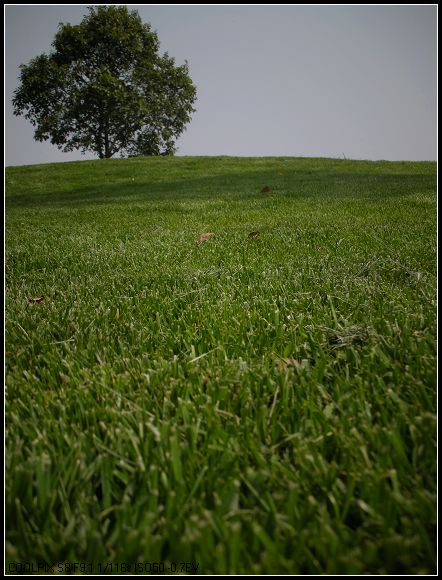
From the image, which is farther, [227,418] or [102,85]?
[102,85]

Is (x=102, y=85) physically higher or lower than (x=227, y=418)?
higher

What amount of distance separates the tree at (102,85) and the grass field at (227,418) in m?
36.6

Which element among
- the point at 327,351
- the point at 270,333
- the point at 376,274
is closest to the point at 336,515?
the point at 327,351

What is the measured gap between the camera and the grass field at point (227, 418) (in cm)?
74

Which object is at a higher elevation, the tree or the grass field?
the tree

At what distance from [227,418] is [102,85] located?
38886 millimetres

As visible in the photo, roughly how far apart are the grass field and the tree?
120 feet

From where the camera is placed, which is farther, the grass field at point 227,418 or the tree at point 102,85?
the tree at point 102,85

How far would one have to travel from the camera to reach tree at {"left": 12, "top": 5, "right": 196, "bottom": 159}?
3297cm

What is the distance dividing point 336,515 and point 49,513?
2.27 feet

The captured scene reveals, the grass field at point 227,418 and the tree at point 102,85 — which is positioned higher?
the tree at point 102,85

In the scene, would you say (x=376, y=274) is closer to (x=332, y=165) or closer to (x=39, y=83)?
(x=332, y=165)

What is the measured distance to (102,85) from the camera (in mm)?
32469

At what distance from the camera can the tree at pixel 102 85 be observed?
3297cm
